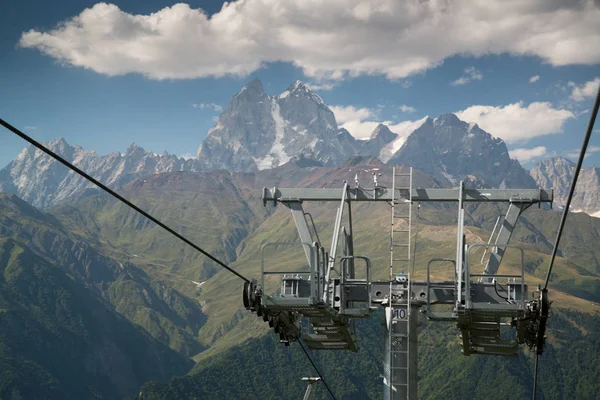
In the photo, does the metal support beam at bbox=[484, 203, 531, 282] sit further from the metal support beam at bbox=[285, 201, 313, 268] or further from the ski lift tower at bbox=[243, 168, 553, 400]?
the metal support beam at bbox=[285, 201, 313, 268]

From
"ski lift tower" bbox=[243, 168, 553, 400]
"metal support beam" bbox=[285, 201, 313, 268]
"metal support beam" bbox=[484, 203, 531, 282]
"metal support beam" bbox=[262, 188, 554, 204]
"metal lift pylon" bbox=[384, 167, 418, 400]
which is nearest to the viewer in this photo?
"ski lift tower" bbox=[243, 168, 553, 400]

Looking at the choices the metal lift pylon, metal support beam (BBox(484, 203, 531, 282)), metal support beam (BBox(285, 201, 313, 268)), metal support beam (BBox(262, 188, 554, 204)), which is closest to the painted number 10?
the metal lift pylon

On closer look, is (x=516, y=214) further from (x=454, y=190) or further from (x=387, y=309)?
(x=387, y=309)

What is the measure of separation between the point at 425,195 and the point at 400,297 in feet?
15.4

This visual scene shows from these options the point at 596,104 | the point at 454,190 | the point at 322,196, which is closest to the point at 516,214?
the point at 454,190

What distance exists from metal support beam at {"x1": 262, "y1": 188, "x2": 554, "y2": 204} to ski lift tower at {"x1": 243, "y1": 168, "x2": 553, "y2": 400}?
0.04 meters

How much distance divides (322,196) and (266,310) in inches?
248

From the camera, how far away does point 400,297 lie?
2778 centimetres

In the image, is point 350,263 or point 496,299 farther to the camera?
point 350,263

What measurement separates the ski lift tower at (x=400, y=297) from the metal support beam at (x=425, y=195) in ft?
0.12

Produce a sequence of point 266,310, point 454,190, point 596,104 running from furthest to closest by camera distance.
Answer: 1. point 454,190
2. point 266,310
3. point 596,104

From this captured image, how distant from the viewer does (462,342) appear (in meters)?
28.8

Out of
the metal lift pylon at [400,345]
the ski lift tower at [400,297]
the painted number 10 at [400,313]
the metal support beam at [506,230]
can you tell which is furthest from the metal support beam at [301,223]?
the metal support beam at [506,230]

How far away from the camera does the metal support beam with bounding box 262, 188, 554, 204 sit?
3030 centimetres
